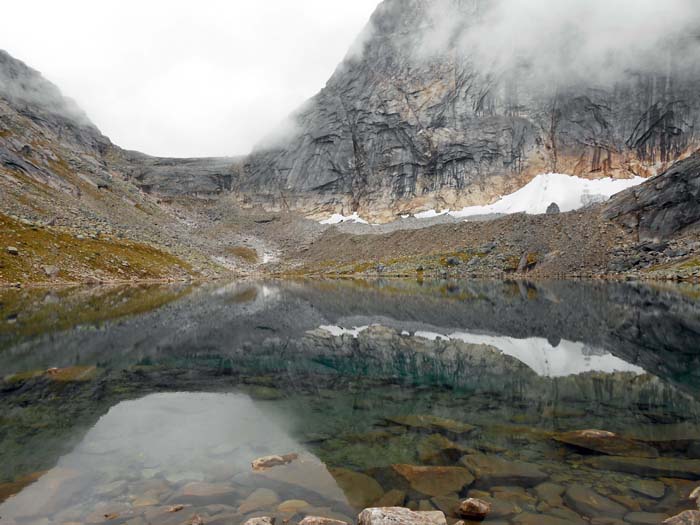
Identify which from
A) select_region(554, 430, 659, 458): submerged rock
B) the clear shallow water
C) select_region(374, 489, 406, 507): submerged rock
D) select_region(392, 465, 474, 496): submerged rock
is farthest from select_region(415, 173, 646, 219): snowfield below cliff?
select_region(374, 489, 406, 507): submerged rock

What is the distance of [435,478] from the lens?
32.2 feet

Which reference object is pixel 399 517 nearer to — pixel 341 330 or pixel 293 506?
pixel 293 506

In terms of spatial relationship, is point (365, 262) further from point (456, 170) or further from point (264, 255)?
point (456, 170)

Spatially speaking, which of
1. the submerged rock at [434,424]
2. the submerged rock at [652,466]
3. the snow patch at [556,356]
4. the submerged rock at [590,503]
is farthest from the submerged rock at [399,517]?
the snow patch at [556,356]

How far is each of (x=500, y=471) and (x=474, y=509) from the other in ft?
7.17

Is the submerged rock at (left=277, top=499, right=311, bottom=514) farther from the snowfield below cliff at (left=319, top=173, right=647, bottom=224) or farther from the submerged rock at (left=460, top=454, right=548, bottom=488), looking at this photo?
the snowfield below cliff at (left=319, top=173, right=647, bottom=224)

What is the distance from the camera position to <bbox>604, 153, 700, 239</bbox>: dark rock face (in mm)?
105125

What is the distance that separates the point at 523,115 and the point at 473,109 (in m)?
21.4

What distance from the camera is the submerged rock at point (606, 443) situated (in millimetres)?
10898

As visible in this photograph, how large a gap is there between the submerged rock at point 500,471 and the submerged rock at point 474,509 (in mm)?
1192

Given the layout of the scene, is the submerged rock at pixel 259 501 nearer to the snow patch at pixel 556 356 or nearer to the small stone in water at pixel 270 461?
the small stone in water at pixel 270 461

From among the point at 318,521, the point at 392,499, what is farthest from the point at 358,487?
the point at 318,521

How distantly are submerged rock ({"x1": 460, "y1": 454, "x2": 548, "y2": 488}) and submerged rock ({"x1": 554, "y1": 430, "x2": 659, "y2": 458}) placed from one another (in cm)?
203

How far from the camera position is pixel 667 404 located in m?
14.6
